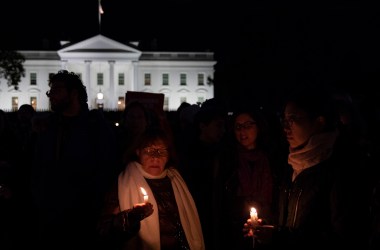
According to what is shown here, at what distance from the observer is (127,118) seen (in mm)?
6398

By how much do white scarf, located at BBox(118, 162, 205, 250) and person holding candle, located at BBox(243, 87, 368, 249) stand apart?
895 mm

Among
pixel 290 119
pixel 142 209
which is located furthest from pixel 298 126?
pixel 142 209

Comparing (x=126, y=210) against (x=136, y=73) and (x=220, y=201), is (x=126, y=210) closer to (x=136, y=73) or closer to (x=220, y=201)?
(x=220, y=201)

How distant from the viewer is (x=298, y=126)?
10.4ft

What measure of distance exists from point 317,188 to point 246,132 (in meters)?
1.65

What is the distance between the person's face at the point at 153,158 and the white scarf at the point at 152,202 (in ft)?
0.14

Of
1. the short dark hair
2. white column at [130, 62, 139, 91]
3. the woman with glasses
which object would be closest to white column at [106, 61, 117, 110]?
white column at [130, 62, 139, 91]

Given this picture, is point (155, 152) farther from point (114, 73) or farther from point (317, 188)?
point (114, 73)

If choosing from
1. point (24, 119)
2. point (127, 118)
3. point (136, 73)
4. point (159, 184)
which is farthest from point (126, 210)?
point (136, 73)

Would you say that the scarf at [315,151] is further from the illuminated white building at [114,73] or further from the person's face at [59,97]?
the illuminated white building at [114,73]

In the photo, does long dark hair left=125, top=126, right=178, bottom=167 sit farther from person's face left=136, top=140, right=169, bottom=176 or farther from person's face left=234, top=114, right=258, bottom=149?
person's face left=234, top=114, right=258, bottom=149

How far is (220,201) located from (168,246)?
68 cm

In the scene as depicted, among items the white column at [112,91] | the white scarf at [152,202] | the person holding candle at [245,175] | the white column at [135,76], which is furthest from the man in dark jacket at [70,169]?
the white column at [135,76]

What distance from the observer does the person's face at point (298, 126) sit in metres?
3.15
